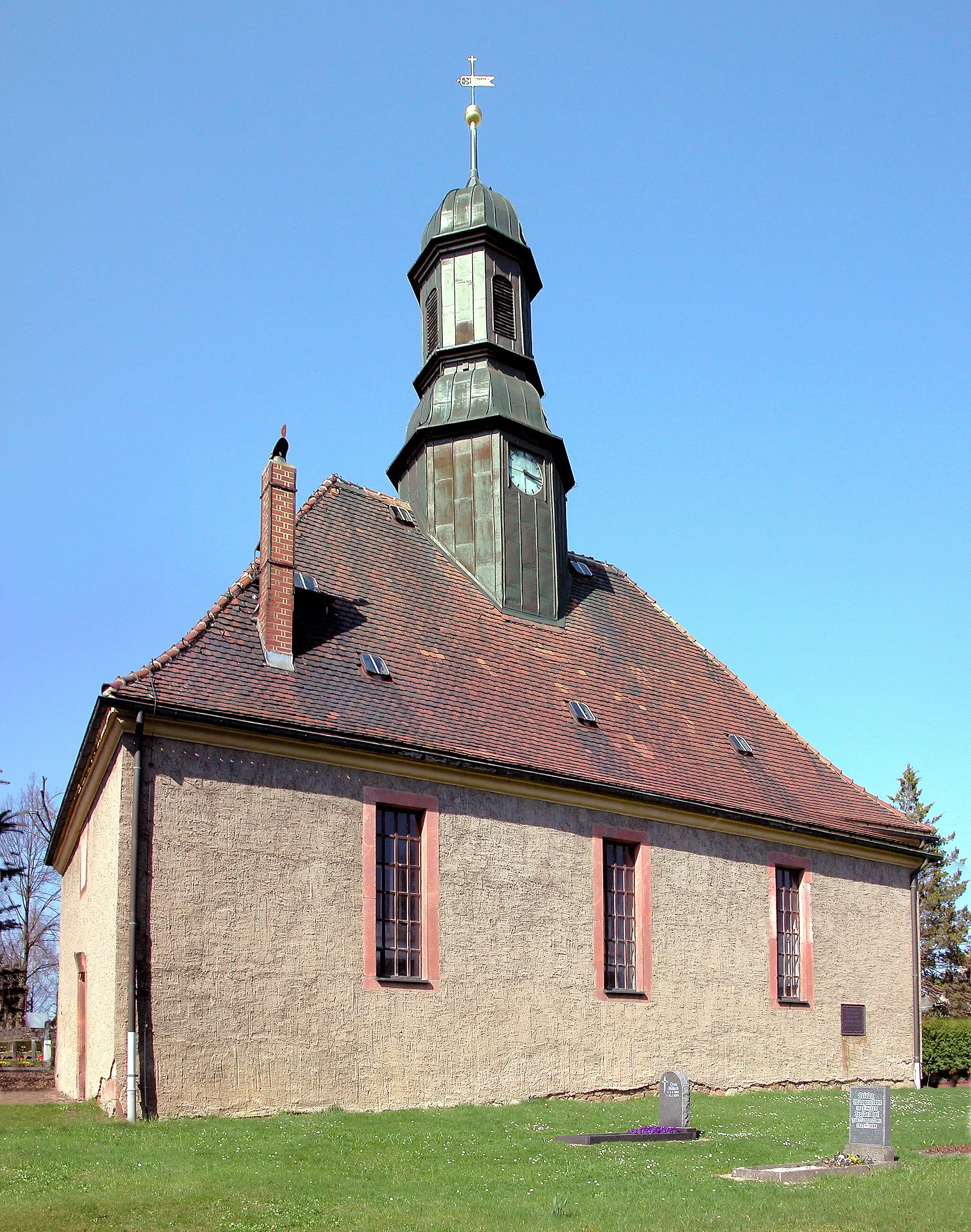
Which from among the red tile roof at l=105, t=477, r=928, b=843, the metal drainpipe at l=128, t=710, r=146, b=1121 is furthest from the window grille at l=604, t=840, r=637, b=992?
the metal drainpipe at l=128, t=710, r=146, b=1121

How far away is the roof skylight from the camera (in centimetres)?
1791

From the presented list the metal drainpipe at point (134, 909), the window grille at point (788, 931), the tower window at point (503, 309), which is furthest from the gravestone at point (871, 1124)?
the tower window at point (503, 309)

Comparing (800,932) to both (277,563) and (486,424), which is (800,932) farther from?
(277,563)

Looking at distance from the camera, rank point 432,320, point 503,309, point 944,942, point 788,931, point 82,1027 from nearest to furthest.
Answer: point 82,1027, point 788,931, point 503,309, point 432,320, point 944,942

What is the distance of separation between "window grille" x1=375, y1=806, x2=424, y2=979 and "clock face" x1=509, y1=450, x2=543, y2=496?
315 inches

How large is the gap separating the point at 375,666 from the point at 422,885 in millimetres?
3258

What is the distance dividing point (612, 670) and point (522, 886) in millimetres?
5841

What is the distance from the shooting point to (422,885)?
1664cm

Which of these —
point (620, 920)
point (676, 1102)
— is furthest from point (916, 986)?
point (676, 1102)

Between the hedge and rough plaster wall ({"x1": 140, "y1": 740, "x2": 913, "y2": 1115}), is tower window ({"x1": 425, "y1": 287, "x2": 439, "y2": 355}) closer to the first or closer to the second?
rough plaster wall ({"x1": 140, "y1": 740, "x2": 913, "y2": 1115})

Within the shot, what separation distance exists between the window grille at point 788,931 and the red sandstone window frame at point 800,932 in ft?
0.16

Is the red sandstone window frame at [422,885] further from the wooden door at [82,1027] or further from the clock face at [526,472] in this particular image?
the clock face at [526,472]

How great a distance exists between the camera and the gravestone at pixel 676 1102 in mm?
13633

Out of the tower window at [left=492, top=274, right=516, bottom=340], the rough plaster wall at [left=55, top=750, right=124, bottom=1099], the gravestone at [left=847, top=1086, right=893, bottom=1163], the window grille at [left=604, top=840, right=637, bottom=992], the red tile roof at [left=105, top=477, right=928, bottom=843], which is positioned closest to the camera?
the gravestone at [left=847, top=1086, right=893, bottom=1163]
